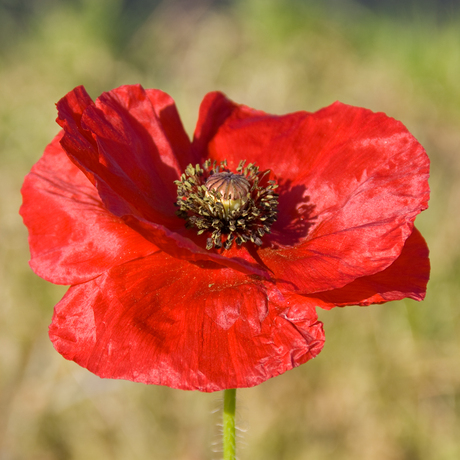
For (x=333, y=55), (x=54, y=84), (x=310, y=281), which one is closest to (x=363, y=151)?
(x=310, y=281)

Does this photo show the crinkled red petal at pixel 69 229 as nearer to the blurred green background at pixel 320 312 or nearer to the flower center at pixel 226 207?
the flower center at pixel 226 207

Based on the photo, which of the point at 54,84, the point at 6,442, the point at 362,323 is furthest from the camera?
the point at 54,84

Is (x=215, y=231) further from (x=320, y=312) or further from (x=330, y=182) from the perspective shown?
(x=320, y=312)

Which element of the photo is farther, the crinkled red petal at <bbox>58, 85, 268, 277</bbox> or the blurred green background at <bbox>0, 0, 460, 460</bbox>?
the blurred green background at <bbox>0, 0, 460, 460</bbox>

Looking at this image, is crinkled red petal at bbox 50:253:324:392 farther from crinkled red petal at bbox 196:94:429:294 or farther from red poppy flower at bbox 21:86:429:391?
crinkled red petal at bbox 196:94:429:294

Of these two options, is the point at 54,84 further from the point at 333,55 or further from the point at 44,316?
the point at 333,55

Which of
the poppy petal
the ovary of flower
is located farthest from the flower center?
the poppy petal

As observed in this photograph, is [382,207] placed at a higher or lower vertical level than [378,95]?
lower
